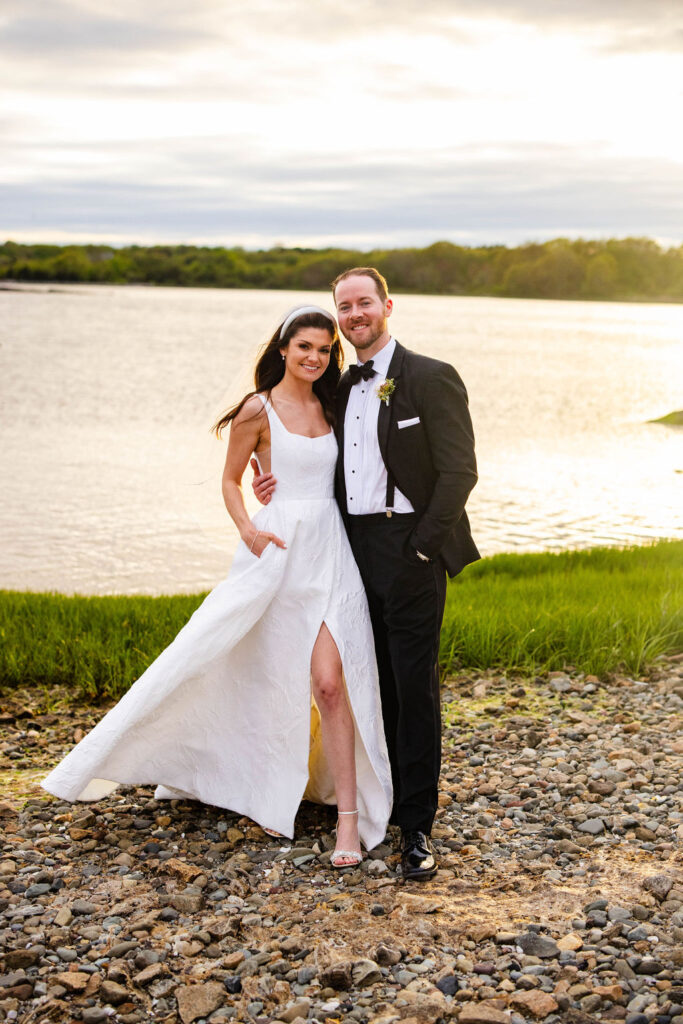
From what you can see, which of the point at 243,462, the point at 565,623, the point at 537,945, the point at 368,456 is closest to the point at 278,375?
the point at 243,462

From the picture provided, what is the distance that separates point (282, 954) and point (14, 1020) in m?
0.99

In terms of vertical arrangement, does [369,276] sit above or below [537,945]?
above

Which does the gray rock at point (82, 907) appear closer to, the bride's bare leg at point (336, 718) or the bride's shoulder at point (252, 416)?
the bride's bare leg at point (336, 718)

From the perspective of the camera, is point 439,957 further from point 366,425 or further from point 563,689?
point 563,689

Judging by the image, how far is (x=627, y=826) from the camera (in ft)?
17.0

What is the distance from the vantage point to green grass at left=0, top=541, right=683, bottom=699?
25.3 feet

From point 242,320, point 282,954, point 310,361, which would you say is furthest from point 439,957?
point 242,320

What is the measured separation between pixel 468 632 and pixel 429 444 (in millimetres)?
3618

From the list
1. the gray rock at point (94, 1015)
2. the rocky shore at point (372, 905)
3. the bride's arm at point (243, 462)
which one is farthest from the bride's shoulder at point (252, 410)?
the gray rock at point (94, 1015)

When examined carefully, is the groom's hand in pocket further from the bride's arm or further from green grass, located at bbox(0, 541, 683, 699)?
green grass, located at bbox(0, 541, 683, 699)

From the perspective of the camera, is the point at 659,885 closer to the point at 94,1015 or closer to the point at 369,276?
the point at 94,1015

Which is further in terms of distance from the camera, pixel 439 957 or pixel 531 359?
pixel 531 359

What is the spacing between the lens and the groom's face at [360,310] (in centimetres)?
484

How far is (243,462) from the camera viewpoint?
5.21 metres
